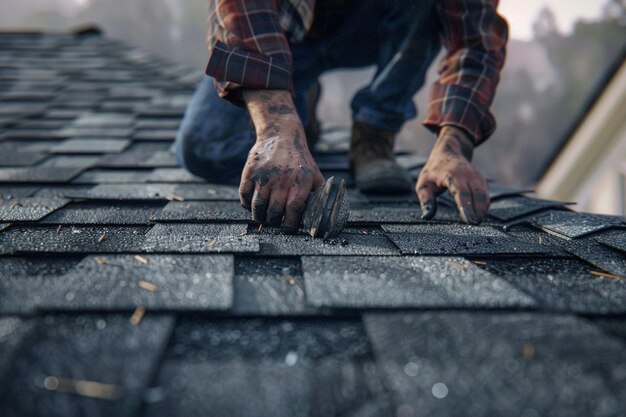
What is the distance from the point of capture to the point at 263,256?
87 cm

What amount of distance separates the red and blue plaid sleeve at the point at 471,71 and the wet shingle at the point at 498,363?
0.89m

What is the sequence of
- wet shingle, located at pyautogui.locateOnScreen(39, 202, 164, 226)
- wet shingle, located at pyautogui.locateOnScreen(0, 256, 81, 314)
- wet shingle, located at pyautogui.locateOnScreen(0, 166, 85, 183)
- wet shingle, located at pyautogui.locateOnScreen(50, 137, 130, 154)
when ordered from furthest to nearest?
wet shingle, located at pyautogui.locateOnScreen(50, 137, 130, 154)
wet shingle, located at pyautogui.locateOnScreen(0, 166, 85, 183)
wet shingle, located at pyautogui.locateOnScreen(39, 202, 164, 226)
wet shingle, located at pyautogui.locateOnScreen(0, 256, 81, 314)

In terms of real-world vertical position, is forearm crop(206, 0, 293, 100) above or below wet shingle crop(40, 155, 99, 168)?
above

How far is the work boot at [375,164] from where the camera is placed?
60.4 inches

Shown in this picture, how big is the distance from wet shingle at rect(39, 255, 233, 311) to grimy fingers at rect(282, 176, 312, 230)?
0.69ft

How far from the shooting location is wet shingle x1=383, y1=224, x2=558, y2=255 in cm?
95

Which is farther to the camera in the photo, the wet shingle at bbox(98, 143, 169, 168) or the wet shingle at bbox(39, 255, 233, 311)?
the wet shingle at bbox(98, 143, 169, 168)

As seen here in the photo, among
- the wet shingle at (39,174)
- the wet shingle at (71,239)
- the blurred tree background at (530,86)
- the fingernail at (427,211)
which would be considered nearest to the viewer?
the wet shingle at (71,239)

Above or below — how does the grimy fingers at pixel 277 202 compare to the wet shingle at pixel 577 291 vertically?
below

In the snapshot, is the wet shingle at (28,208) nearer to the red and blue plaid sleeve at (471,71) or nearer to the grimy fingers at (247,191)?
the grimy fingers at (247,191)

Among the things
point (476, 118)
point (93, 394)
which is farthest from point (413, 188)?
point (93, 394)

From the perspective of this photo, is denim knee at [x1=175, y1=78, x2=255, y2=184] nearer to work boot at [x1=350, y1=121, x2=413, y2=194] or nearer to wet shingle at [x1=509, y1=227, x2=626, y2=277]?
work boot at [x1=350, y1=121, x2=413, y2=194]

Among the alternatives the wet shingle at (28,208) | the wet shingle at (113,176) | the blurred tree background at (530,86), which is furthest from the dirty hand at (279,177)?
the blurred tree background at (530,86)

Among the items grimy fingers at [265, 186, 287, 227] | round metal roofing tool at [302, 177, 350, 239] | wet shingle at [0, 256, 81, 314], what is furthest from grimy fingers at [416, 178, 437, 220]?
wet shingle at [0, 256, 81, 314]
